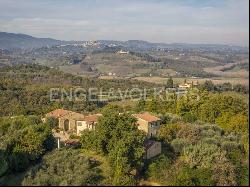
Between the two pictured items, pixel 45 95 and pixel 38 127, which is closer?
Result: pixel 38 127

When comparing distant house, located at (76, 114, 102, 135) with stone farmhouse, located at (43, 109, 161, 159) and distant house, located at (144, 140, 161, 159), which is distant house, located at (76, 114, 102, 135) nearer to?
stone farmhouse, located at (43, 109, 161, 159)

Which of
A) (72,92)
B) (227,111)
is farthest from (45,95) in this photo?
(227,111)

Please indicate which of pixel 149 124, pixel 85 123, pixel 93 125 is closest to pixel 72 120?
pixel 85 123

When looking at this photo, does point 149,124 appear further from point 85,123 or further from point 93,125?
point 85,123

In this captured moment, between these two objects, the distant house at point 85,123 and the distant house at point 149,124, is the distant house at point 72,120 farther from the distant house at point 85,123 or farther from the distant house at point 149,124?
the distant house at point 149,124

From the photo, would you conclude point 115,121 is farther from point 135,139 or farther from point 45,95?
point 45,95

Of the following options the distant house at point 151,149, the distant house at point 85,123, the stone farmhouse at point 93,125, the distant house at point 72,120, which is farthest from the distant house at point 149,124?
the distant house at point 151,149
